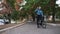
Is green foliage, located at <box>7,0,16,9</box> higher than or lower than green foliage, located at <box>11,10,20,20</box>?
higher

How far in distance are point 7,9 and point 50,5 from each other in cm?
733

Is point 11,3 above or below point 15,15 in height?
above

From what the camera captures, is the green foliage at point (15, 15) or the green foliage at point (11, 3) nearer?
the green foliage at point (15, 15)

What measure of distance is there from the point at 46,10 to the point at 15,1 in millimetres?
5441

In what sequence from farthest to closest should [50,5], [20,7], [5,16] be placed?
[5,16] < [20,7] < [50,5]

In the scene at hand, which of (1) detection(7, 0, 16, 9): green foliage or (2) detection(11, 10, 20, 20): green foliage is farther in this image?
(1) detection(7, 0, 16, 9): green foliage

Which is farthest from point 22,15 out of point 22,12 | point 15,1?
point 15,1

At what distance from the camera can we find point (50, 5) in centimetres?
3397

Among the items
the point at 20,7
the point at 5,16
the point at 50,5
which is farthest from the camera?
the point at 5,16

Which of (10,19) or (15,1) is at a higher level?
(15,1)

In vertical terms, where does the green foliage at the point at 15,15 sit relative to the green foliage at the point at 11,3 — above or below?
below

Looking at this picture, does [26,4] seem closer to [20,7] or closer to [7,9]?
[20,7]

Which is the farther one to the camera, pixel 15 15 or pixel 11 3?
pixel 11 3

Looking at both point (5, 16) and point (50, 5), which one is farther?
point (5, 16)
